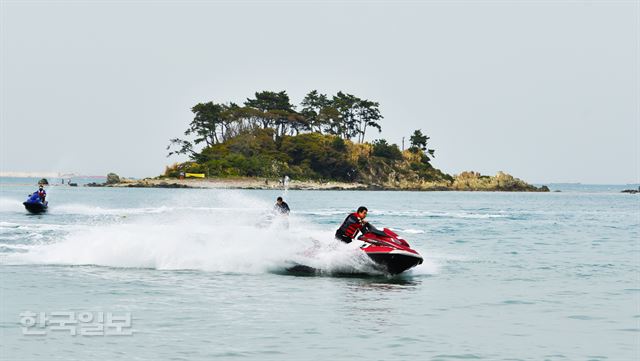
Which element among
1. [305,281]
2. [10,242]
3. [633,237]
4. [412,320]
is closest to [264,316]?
[412,320]

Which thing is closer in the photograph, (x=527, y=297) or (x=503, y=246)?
(x=527, y=297)

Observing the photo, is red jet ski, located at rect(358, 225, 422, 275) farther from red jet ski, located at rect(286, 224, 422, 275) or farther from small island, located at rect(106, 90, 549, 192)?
small island, located at rect(106, 90, 549, 192)

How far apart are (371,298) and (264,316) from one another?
355 centimetres

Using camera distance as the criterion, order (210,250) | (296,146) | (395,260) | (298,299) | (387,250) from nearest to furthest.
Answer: (298,299) < (387,250) < (395,260) < (210,250) < (296,146)

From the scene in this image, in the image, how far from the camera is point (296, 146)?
16438 centimetres

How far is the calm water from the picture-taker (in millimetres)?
14148

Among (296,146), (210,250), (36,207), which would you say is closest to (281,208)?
(210,250)

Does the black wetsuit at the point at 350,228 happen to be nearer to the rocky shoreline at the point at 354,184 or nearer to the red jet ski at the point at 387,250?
the red jet ski at the point at 387,250

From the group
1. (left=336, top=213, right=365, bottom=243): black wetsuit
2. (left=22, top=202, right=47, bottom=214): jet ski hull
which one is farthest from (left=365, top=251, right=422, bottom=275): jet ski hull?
(left=22, top=202, right=47, bottom=214): jet ski hull

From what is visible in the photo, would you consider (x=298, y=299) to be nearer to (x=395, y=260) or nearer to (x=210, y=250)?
(x=395, y=260)

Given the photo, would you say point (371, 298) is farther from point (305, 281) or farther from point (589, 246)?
point (589, 246)

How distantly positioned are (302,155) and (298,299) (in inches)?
5737

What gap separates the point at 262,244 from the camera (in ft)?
84.5

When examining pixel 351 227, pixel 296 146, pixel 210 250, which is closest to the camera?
pixel 351 227
